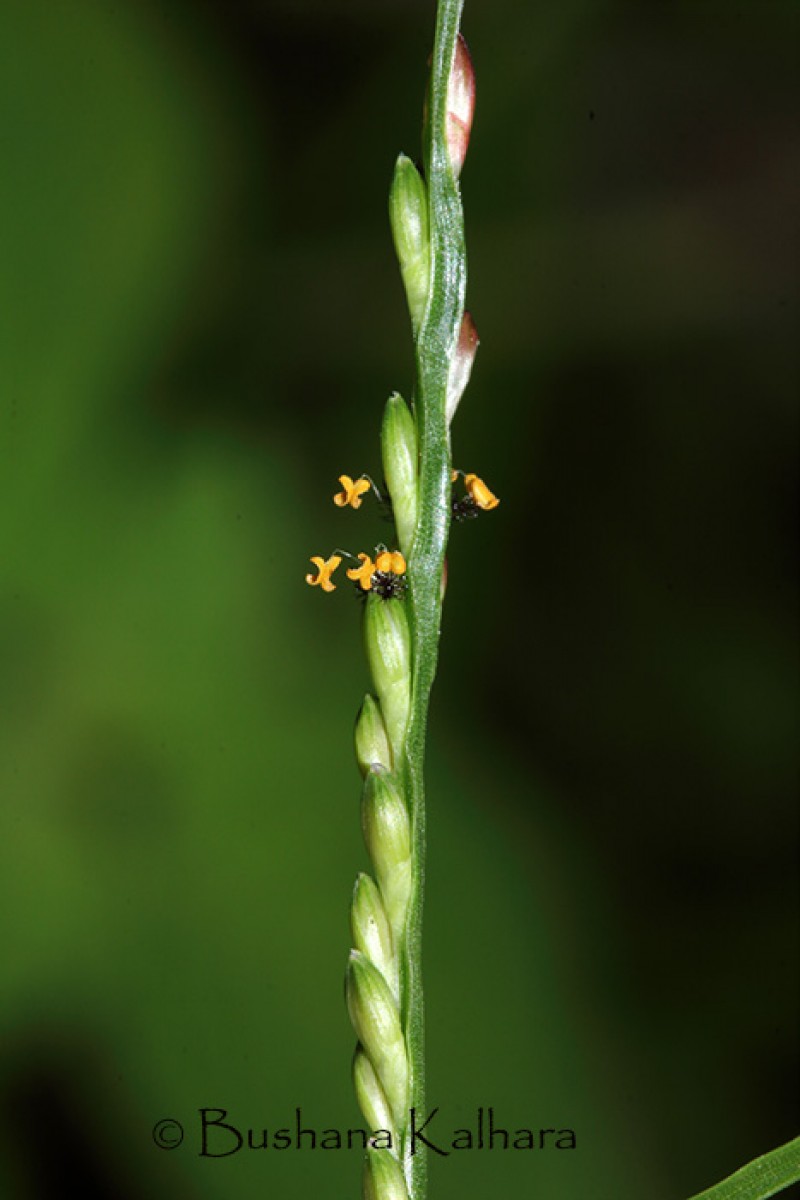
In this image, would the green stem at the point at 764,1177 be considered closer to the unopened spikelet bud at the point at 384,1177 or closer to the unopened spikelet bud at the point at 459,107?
the unopened spikelet bud at the point at 384,1177

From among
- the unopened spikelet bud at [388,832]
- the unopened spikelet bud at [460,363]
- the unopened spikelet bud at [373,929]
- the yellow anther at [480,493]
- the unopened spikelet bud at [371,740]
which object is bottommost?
the unopened spikelet bud at [373,929]

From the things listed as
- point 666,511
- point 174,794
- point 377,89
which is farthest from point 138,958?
point 377,89

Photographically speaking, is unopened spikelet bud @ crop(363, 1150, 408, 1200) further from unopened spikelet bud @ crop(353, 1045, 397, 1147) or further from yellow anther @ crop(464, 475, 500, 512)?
yellow anther @ crop(464, 475, 500, 512)

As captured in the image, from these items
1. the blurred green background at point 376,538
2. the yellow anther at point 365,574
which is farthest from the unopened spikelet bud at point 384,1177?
the blurred green background at point 376,538

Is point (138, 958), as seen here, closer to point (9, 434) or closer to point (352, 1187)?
point (352, 1187)

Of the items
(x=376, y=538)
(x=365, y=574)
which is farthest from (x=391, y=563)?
(x=376, y=538)

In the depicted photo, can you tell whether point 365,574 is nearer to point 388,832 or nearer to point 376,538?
point 388,832
